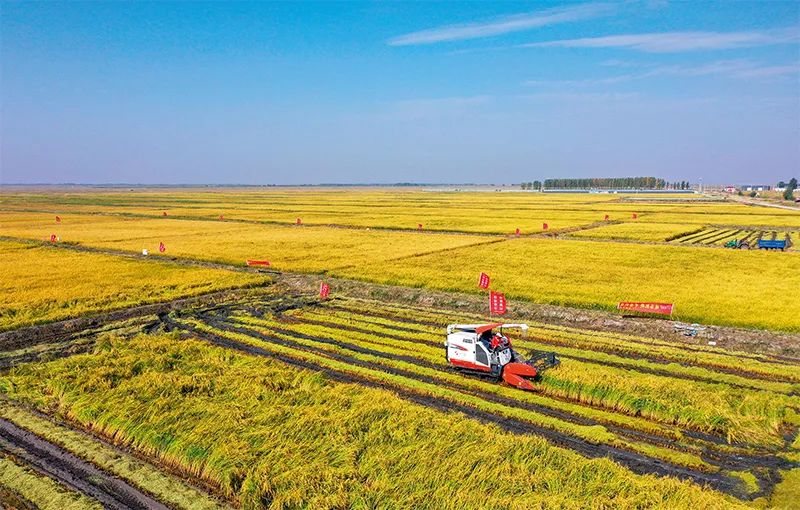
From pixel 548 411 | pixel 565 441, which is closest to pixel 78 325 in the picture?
pixel 548 411

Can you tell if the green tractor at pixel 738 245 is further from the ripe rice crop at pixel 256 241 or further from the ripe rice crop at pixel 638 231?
the ripe rice crop at pixel 256 241

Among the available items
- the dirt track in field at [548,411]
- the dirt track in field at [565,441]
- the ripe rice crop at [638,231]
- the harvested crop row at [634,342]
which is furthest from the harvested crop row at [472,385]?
the ripe rice crop at [638,231]

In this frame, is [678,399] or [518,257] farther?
[518,257]

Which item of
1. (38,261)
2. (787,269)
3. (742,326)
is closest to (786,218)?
(787,269)

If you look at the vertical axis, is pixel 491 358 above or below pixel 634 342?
above

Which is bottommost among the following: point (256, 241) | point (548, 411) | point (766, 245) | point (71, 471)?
point (71, 471)

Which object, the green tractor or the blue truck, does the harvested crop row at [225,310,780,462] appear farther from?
the blue truck

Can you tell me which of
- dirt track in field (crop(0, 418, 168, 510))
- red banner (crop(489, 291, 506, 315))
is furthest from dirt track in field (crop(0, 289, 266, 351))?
red banner (crop(489, 291, 506, 315))

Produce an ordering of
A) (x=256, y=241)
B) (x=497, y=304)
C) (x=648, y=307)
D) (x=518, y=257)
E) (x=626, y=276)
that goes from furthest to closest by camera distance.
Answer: (x=256, y=241), (x=518, y=257), (x=626, y=276), (x=648, y=307), (x=497, y=304)

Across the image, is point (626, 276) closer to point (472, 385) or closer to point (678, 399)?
point (678, 399)
